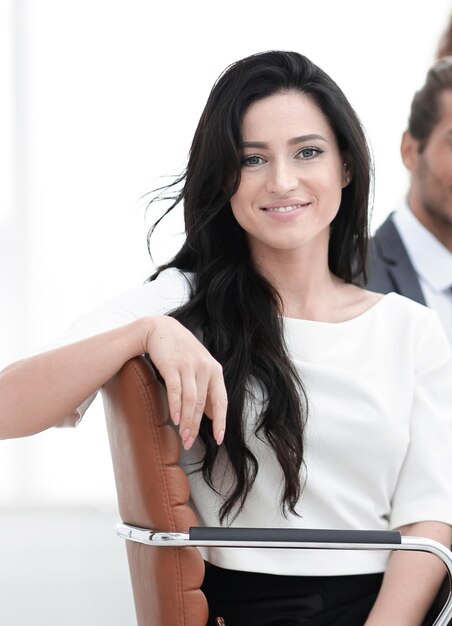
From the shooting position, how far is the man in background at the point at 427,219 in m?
2.89

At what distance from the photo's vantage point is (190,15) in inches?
202

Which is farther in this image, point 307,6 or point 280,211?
point 307,6

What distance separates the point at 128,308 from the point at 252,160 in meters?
0.35

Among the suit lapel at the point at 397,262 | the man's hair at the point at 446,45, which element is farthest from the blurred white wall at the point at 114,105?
the suit lapel at the point at 397,262

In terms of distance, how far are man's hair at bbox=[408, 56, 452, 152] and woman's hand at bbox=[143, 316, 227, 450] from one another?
5.01ft

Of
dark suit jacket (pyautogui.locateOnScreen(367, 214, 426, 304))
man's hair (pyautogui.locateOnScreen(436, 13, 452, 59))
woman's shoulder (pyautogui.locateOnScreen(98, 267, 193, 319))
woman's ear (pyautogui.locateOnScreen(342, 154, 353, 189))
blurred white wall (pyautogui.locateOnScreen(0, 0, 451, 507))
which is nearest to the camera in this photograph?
woman's shoulder (pyautogui.locateOnScreen(98, 267, 193, 319))

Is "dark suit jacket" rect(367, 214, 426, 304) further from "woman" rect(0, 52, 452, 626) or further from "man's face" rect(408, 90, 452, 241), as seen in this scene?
"woman" rect(0, 52, 452, 626)

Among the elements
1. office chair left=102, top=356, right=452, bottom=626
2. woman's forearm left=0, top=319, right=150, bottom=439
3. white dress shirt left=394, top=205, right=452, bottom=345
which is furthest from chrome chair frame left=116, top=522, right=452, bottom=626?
white dress shirt left=394, top=205, right=452, bottom=345

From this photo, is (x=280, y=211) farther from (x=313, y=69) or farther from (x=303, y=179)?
(x=313, y=69)

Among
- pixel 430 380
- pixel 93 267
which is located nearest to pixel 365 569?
pixel 430 380

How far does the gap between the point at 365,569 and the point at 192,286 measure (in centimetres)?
60

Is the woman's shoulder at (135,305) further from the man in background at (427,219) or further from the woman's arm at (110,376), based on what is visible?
the man in background at (427,219)

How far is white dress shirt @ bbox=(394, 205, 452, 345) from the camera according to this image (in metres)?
2.90

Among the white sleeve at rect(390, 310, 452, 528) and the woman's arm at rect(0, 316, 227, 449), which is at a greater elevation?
the woman's arm at rect(0, 316, 227, 449)
